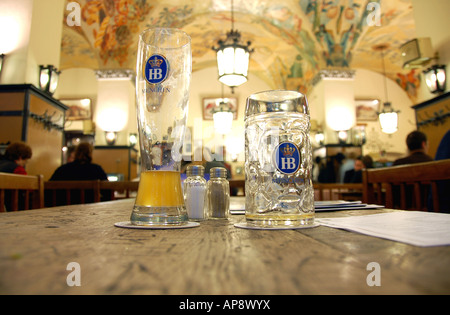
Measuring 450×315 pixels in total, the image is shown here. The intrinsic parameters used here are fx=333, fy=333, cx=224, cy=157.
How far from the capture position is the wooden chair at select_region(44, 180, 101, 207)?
8.59 ft

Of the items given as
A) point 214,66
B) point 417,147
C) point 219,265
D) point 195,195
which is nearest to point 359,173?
point 417,147

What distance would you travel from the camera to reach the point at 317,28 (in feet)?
26.8

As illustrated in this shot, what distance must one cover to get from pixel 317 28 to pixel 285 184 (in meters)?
8.44

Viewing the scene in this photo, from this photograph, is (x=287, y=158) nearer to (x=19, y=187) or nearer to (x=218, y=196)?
(x=218, y=196)

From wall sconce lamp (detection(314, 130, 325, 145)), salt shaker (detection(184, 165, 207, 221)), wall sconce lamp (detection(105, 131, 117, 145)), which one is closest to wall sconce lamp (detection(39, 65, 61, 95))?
wall sconce lamp (detection(105, 131, 117, 145))

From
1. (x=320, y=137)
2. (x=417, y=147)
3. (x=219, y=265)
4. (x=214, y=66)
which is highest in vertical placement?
(x=214, y=66)

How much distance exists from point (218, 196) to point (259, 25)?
9.45 meters

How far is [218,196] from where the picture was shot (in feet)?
2.93

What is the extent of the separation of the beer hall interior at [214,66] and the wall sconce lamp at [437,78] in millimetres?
39

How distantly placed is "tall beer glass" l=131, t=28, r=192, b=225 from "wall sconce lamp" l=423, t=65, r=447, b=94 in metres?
5.20

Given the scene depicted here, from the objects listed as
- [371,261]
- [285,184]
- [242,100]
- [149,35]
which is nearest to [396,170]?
[285,184]

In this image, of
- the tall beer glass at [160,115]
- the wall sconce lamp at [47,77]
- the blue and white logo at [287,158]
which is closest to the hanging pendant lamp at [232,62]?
the wall sconce lamp at [47,77]

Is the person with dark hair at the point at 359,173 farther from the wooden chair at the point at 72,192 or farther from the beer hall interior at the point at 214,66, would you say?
the wooden chair at the point at 72,192
